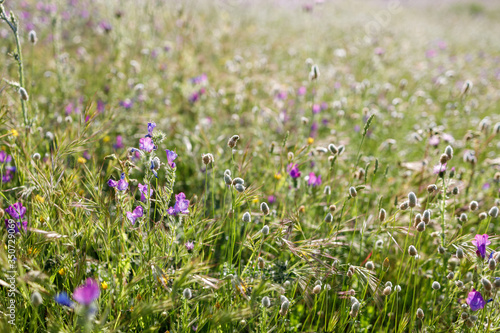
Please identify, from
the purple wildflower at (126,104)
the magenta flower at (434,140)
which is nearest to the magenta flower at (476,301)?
the magenta flower at (434,140)

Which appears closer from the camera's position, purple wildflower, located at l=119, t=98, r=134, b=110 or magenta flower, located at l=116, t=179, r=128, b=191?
magenta flower, located at l=116, t=179, r=128, b=191

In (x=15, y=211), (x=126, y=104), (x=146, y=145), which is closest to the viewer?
(x=146, y=145)

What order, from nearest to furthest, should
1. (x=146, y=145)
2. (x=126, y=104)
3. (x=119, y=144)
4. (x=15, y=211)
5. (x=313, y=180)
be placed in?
(x=146, y=145) < (x=15, y=211) < (x=313, y=180) < (x=119, y=144) < (x=126, y=104)

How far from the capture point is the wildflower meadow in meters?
1.27

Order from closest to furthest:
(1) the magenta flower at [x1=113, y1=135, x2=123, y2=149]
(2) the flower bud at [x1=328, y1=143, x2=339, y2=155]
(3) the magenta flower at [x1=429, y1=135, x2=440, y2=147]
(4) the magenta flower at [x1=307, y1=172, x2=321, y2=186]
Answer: (2) the flower bud at [x1=328, y1=143, x2=339, y2=155], (4) the magenta flower at [x1=307, y1=172, x2=321, y2=186], (3) the magenta flower at [x1=429, y1=135, x2=440, y2=147], (1) the magenta flower at [x1=113, y1=135, x2=123, y2=149]

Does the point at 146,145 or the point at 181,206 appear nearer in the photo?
the point at 146,145

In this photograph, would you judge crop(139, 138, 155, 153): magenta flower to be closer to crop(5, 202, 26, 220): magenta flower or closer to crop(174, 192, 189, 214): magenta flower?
crop(174, 192, 189, 214): magenta flower

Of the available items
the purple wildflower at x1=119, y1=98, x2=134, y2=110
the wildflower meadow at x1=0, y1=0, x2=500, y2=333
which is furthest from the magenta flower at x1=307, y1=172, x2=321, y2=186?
the purple wildflower at x1=119, y1=98, x2=134, y2=110

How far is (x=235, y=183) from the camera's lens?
1.40 meters

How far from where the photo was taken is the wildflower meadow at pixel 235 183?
1273mm

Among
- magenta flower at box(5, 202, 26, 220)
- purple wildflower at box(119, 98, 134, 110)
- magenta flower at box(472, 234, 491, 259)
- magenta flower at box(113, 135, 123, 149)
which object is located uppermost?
purple wildflower at box(119, 98, 134, 110)

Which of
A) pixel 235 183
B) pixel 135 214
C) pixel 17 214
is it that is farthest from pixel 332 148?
pixel 17 214

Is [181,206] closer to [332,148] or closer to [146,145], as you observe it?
[146,145]

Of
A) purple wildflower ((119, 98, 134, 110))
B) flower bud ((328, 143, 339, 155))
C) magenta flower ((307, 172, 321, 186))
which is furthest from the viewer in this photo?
purple wildflower ((119, 98, 134, 110))
